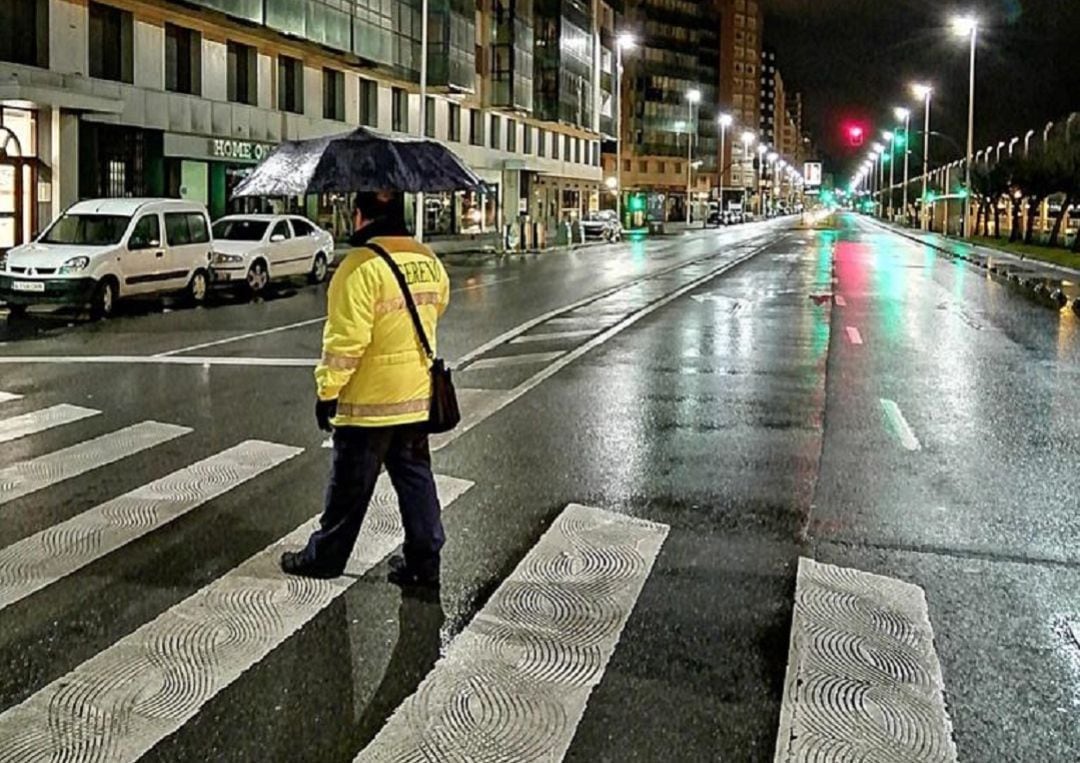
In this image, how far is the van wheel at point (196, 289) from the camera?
907 inches

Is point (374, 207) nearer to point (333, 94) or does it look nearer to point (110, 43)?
point (110, 43)

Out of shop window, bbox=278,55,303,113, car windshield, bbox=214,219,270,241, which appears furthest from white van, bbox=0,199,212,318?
shop window, bbox=278,55,303,113

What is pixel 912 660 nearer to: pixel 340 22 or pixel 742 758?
pixel 742 758

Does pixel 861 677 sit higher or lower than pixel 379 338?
lower

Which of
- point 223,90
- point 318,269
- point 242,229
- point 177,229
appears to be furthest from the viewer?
point 223,90

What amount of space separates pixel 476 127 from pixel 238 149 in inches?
1011

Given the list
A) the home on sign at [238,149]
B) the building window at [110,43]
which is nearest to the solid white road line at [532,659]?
the building window at [110,43]

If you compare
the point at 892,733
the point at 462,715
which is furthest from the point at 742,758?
the point at 462,715

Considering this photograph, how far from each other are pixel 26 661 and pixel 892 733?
3223 mm

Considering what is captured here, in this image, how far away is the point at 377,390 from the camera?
18.7 ft

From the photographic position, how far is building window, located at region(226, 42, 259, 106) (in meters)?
37.4

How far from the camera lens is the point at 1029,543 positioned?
691 centimetres

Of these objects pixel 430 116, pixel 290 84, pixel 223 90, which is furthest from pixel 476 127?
pixel 223 90

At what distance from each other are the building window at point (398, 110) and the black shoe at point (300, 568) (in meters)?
44.5
